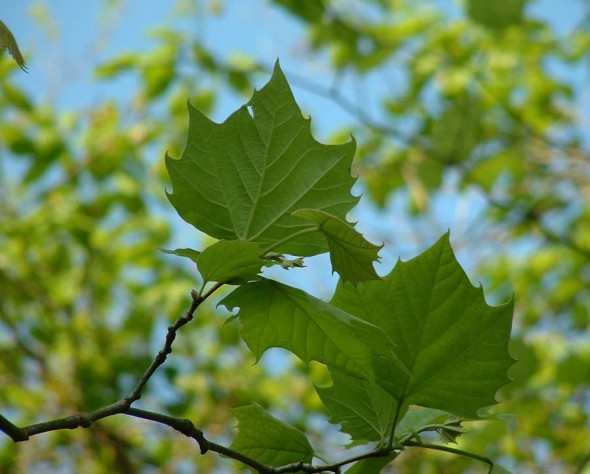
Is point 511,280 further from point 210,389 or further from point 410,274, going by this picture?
point 410,274

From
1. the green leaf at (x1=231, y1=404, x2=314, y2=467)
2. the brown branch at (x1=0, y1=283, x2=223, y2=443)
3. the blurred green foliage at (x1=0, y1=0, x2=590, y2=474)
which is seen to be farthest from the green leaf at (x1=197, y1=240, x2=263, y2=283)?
the blurred green foliage at (x1=0, y1=0, x2=590, y2=474)

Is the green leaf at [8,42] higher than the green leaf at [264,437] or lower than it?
higher

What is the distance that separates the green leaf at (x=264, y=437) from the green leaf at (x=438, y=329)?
0.25 ft

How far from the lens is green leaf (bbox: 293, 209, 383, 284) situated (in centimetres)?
46

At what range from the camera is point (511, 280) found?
8.96 feet

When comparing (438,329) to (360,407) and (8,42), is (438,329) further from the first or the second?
(8,42)

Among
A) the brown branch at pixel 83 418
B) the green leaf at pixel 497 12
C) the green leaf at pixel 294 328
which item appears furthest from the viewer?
the green leaf at pixel 497 12

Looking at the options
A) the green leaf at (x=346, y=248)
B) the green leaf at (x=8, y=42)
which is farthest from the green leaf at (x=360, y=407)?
the green leaf at (x=8, y=42)

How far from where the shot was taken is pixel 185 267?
2545mm

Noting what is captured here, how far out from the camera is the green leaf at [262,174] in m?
0.50

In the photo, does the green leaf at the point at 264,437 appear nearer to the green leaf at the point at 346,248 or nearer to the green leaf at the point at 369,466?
the green leaf at the point at 369,466

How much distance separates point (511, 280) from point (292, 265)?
2373 mm

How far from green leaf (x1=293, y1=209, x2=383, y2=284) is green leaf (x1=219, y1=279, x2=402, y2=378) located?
0.03m

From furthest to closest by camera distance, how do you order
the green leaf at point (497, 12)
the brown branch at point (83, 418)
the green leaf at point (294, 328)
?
1. the green leaf at point (497, 12)
2. the green leaf at point (294, 328)
3. the brown branch at point (83, 418)
